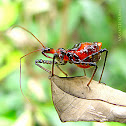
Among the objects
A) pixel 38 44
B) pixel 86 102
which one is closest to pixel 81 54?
pixel 86 102

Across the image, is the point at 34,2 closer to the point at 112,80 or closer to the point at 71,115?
the point at 112,80

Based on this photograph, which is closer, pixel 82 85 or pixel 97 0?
pixel 82 85

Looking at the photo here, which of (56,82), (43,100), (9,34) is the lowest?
(43,100)

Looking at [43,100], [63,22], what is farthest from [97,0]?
[43,100]

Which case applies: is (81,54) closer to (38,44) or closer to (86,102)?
(86,102)

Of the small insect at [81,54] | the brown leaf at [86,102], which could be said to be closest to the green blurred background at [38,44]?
the small insect at [81,54]

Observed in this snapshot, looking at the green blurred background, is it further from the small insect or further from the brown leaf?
the brown leaf
